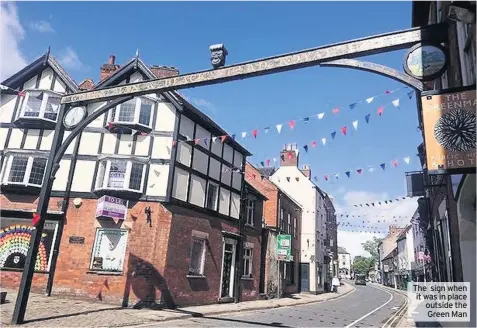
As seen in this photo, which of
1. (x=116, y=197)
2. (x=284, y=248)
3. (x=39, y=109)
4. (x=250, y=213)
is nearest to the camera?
(x=116, y=197)

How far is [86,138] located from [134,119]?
238 centimetres

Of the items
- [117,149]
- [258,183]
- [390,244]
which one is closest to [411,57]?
[117,149]

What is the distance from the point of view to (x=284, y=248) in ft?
82.5

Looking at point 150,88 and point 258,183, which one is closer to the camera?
point 150,88

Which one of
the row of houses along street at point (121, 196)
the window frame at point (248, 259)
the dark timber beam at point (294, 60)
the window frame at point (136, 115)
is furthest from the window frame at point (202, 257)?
the dark timber beam at point (294, 60)

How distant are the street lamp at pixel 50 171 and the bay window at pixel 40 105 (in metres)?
6.51

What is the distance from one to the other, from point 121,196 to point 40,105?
579cm

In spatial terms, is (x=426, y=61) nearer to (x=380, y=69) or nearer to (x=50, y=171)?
(x=380, y=69)

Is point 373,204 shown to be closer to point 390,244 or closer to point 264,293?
point 264,293

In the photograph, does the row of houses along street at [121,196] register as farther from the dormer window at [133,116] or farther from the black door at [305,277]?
the black door at [305,277]

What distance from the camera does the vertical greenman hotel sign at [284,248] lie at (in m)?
25.1

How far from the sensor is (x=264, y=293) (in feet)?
76.0

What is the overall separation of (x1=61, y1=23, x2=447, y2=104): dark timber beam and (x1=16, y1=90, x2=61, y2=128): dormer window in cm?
745

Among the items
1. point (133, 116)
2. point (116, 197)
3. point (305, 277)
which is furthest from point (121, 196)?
point (305, 277)
